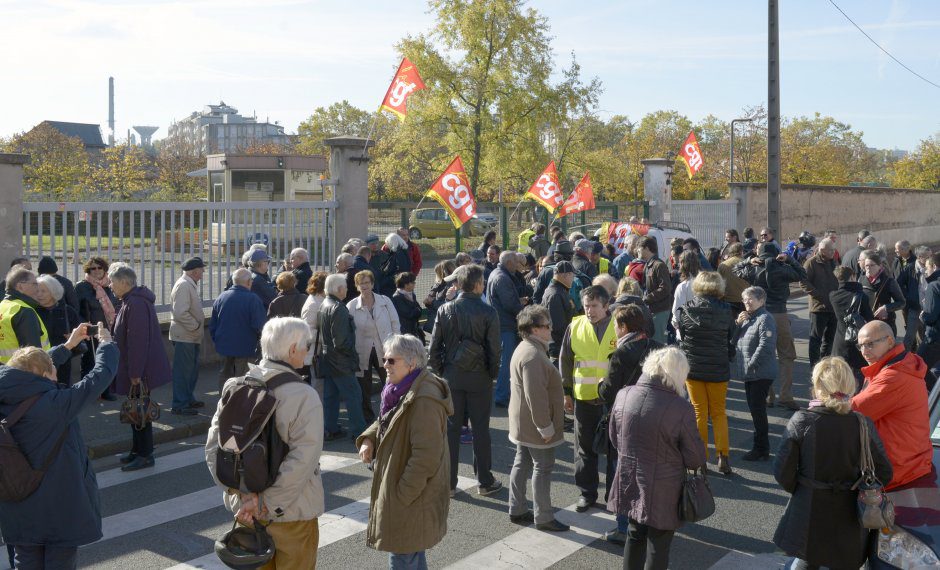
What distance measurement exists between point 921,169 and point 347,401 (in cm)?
5890

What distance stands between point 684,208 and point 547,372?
18354 millimetres

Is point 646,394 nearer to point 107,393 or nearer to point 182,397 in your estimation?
point 182,397

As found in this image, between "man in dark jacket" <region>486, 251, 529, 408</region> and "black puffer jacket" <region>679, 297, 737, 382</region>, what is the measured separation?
9.07ft

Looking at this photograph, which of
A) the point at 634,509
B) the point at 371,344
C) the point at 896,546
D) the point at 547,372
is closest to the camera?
the point at 896,546

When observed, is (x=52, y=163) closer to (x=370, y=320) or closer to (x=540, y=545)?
(x=370, y=320)

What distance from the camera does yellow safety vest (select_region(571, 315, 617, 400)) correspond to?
22.4ft

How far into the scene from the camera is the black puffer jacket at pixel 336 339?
28.3ft

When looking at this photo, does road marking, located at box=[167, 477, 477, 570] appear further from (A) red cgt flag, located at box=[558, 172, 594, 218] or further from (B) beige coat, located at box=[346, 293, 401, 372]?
(A) red cgt flag, located at box=[558, 172, 594, 218]

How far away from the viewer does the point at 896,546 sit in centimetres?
471

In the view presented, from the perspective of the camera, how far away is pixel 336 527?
6.55 metres

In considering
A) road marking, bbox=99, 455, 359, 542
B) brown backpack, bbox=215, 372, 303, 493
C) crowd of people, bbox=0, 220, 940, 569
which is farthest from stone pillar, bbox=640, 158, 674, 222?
brown backpack, bbox=215, 372, 303, 493

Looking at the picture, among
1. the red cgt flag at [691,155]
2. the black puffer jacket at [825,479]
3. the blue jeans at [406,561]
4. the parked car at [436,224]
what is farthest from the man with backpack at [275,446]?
the red cgt flag at [691,155]

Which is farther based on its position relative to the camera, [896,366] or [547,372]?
[547,372]

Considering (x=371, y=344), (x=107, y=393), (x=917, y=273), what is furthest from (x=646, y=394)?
(x=917, y=273)
